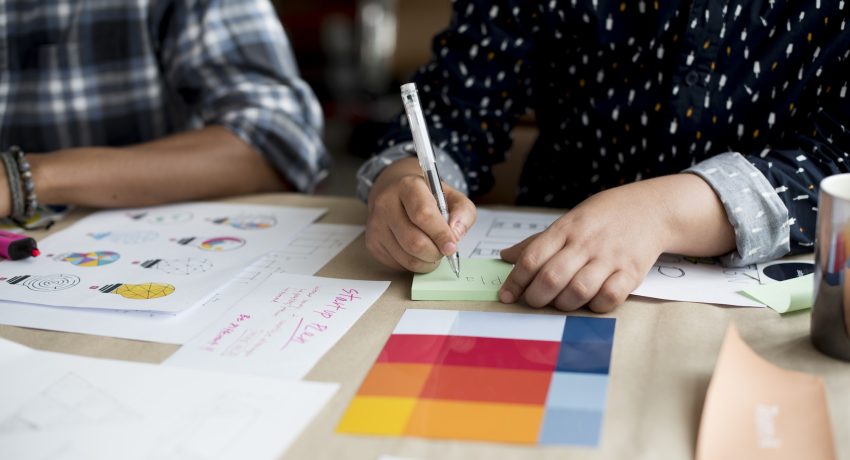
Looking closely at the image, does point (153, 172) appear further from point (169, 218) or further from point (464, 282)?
point (464, 282)

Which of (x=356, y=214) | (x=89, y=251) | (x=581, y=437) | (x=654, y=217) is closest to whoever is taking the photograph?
(x=581, y=437)

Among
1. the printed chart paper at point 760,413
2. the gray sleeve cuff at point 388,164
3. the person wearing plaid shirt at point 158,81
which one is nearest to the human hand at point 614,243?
the printed chart paper at point 760,413

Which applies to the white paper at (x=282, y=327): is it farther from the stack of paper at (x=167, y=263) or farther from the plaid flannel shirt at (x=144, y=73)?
the plaid flannel shirt at (x=144, y=73)

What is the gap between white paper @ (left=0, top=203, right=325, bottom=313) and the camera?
0.69 metres

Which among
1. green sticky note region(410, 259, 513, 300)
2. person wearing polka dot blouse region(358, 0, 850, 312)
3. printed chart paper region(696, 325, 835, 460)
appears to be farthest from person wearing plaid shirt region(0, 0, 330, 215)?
printed chart paper region(696, 325, 835, 460)

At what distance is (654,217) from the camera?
Answer: 2.22ft

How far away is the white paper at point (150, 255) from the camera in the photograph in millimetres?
694

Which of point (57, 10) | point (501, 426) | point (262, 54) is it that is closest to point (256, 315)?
point (501, 426)

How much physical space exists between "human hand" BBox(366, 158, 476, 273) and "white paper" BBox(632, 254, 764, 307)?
0.54 feet

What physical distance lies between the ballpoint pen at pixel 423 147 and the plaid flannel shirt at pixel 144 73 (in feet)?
1.45

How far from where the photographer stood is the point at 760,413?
0.48 metres

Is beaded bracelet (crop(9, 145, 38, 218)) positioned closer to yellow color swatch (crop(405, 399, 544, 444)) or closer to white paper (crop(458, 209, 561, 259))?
white paper (crop(458, 209, 561, 259))

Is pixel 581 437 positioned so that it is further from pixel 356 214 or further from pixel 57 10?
pixel 57 10

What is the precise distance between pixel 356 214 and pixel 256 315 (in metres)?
0.30
